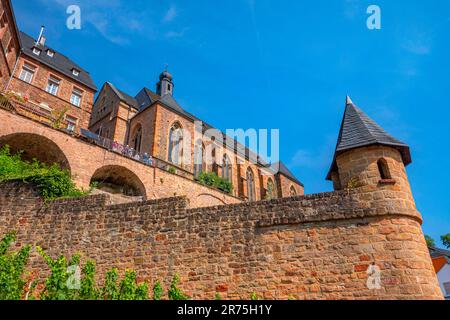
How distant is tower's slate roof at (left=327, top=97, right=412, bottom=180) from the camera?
6.71 m

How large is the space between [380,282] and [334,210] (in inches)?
59.3

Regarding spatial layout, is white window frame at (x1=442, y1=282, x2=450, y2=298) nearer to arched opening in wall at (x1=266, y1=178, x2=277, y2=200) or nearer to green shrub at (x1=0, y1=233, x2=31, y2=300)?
arched opening in wall at (x1=266, y1=178, x2=277, y2=200)

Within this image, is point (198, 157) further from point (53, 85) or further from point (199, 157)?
point (53, 85)

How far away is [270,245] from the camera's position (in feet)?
20.7

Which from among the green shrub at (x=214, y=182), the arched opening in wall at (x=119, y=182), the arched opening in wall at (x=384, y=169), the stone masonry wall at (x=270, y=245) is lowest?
the stone masonry wall at (x=270, y=245)

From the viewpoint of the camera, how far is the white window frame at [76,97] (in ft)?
77.4

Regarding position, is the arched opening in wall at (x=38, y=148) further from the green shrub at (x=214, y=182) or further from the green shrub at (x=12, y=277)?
the green shrub at (x=214, y=182)

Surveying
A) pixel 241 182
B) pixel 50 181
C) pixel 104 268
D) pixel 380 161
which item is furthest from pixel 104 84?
pixel 380 161

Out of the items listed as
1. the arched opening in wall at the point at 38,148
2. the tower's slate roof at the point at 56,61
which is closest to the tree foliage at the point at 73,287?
the arched opening in wall at the point at 38,148

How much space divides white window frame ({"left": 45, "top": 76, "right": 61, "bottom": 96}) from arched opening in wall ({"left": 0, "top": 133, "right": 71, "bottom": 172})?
9.32 metres

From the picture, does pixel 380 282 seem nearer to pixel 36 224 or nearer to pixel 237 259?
pixel 237 259

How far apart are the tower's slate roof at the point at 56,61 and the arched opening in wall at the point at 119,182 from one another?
11.7m
